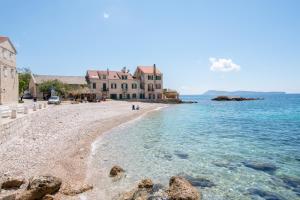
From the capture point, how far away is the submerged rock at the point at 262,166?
44.2ft

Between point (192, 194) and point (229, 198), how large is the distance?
1.79 metres

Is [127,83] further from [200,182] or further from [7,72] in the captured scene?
[200,182]

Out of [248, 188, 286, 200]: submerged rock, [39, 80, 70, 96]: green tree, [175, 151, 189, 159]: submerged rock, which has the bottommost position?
[248, 188, 286, 200]: submerged rock

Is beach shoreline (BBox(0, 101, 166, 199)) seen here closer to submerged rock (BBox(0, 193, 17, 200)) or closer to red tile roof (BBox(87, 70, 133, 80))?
submerged rock (BBox(0, 193, 17, 200))

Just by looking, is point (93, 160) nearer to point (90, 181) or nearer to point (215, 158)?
point (90, 181)

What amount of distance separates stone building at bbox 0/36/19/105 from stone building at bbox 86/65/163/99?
84.8 ft

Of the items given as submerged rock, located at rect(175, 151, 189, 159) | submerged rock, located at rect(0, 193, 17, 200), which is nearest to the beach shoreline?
submerged rock, located at rect(0, 193, 17, 200)

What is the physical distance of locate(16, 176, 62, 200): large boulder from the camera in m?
9.22

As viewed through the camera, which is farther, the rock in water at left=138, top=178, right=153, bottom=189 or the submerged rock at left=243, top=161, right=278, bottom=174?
the submerged rock at left=243, top=161, right=278, bottom=174

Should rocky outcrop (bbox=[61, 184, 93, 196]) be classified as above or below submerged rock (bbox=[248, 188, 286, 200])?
above

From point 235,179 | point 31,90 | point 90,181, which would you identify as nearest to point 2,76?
point 31,90

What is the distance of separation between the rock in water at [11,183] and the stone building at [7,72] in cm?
3451

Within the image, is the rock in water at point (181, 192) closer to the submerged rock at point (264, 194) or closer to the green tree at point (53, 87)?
the submerged rock at point (264, 194)

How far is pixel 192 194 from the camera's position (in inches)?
365
